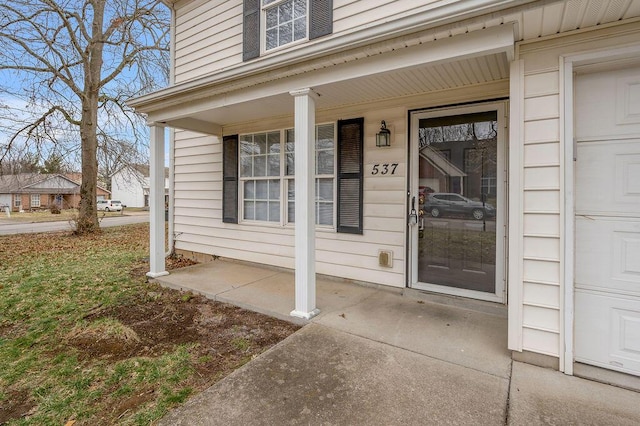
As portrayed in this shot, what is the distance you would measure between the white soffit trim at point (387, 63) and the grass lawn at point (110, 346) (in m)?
2.46

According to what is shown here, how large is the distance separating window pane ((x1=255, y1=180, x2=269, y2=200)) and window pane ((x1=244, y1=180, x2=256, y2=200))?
0.07m

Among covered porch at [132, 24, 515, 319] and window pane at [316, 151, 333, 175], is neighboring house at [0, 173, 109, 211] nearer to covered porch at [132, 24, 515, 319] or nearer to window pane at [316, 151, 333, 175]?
covered porch at [132, 24, 515, 319]

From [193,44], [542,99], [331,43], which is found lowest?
[542,99]

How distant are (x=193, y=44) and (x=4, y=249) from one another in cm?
715

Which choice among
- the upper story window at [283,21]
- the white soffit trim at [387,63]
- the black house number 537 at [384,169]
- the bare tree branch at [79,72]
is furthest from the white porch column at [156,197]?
the bare tree branch at [79,72]

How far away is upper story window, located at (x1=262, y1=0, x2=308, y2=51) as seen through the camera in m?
4.59

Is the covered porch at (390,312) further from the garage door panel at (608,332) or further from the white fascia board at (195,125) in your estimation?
the white fascia board at (195,125)

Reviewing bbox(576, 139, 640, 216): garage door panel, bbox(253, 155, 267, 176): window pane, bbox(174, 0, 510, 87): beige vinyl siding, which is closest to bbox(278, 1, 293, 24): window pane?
bbox(174, 0, 510, 87): beige vinyl siding

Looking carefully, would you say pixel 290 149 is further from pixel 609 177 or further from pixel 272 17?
pixel 609 177

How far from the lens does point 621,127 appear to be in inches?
85.7

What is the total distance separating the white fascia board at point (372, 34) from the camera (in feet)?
7.04

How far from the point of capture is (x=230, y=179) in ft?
18.1

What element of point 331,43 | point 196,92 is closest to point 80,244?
point 196,92

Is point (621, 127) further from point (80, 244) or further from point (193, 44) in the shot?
point (80, 244)
